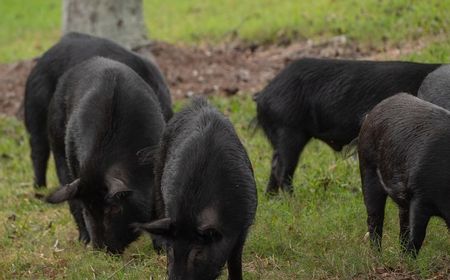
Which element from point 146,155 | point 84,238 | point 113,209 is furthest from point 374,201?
point 84,238

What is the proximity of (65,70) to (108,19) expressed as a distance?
4.31 m

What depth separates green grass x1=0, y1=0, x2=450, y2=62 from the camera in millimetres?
12914

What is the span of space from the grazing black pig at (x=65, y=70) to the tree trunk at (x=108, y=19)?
3693 millimetres

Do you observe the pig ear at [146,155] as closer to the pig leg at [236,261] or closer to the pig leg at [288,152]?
the pig leg at [236,261]

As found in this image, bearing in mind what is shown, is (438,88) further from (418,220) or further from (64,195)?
(64,195)

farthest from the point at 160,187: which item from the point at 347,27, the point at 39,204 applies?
the point at 347,27

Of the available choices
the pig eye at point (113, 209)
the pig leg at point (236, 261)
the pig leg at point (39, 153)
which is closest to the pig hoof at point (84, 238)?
the pig eye at point (113, 209)

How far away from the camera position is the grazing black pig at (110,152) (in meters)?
6.66

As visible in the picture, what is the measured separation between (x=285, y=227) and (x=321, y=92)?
1.47m

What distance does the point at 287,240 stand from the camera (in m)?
6.80

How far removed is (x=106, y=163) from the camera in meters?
6.77

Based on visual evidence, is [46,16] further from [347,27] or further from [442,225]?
[442,225]

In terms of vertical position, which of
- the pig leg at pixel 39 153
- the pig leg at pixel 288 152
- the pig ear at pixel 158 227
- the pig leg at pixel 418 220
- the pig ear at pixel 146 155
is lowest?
the pig leg at pixel 39 153

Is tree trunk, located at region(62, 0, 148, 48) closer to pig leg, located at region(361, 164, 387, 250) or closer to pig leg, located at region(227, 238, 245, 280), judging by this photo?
pig leg, located at region(361, 164, 387, 250)
